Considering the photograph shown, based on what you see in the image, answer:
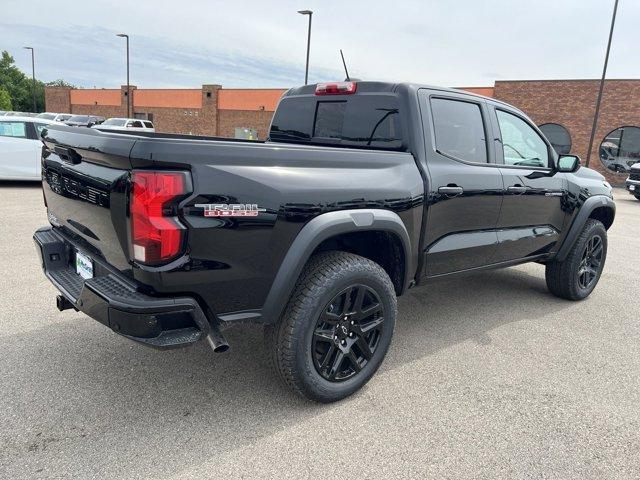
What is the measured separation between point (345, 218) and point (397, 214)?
461mm

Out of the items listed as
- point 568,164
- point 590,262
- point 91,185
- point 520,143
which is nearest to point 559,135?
point 590,262

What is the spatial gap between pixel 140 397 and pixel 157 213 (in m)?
1.29

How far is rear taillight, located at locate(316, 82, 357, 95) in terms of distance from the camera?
3576 mm

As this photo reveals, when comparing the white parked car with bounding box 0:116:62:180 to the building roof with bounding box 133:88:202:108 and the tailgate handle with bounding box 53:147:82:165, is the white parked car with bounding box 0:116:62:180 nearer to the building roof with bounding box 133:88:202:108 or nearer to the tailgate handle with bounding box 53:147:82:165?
the tailgate handle with bounding box 53:147:82:165

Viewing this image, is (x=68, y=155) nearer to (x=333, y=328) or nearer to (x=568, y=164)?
(x=333, y=328)

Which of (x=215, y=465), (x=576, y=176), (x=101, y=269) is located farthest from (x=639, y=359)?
(x=101, y=269)

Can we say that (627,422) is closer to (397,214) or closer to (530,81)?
(397,214)

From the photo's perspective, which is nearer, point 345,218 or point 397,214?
point 345,218

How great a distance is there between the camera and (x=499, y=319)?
14.5ft

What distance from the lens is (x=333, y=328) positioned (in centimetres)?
280

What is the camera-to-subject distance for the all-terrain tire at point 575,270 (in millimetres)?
4812

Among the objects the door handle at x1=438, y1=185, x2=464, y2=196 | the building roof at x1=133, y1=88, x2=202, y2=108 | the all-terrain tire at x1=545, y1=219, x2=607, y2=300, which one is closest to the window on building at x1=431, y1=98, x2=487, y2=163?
the door handle at x1=438, y1=185, x2=464, y2=196

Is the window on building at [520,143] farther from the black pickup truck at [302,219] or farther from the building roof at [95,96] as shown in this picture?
the building roof at [95,96]

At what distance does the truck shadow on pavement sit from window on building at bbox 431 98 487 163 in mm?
1471
